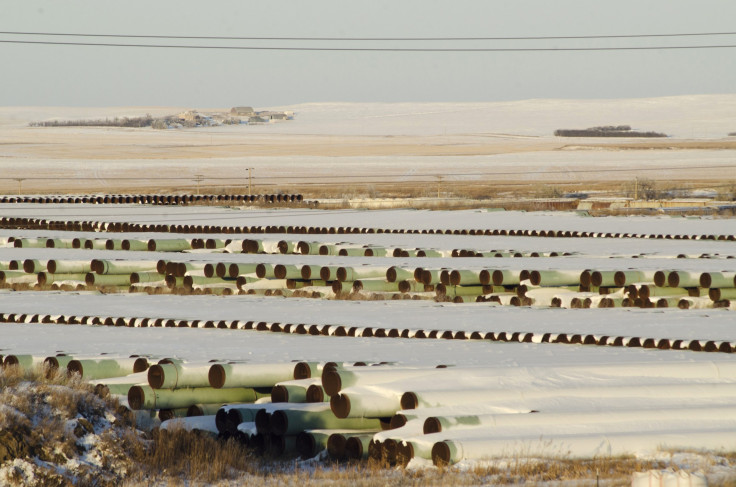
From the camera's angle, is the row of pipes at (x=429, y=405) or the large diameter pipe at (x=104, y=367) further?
the large diameter pipe at (x=104, y=367)

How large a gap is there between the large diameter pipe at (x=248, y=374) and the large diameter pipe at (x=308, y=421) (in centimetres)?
97

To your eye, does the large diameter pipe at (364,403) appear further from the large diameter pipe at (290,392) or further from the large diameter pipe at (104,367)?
the large diameter pipe at (104,367)

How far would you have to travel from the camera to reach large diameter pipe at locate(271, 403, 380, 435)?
28.7ft

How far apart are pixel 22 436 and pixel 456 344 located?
18.8 ft

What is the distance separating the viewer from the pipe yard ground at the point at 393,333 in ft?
26.2

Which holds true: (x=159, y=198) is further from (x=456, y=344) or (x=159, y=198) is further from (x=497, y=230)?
(x=456, y=344)

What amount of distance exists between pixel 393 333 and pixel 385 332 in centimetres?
10

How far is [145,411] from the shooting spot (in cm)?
948

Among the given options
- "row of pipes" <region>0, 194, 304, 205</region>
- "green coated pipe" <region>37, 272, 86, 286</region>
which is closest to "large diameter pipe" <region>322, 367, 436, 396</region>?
"green coated pipe" <region>37, 272, 86, 286</region>

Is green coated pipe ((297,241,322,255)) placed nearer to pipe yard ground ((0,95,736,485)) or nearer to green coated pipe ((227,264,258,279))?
pipe yard ground ((0,95,736,485))

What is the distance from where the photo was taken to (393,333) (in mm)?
13188

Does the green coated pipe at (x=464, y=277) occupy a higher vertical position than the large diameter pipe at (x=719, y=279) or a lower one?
higher

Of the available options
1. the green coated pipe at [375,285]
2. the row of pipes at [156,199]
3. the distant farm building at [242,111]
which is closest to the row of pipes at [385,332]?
the green coated pipe at [375,285]

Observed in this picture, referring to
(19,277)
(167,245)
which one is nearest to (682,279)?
(167,245)
